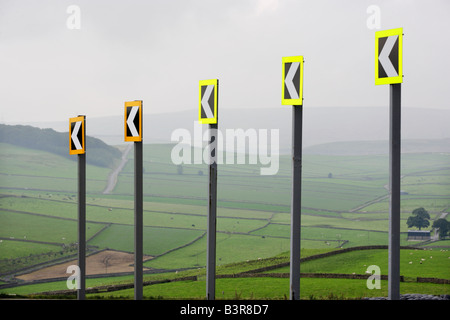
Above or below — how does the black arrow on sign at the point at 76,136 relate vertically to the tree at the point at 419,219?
above

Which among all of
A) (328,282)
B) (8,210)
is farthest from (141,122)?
(8,210)

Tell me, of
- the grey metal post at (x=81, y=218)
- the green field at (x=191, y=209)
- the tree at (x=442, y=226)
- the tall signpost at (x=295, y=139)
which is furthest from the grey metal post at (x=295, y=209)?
the tree at (x=442, y=226)

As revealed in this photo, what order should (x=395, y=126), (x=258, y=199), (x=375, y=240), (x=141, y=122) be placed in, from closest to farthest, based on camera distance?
(x=395, y=126), (x=141, y=122), (x=375, y=240), (x=258, y=199)

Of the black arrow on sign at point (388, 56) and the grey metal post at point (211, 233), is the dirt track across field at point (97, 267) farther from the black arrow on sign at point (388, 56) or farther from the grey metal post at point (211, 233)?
the black arrow on sign at point (388, 56)

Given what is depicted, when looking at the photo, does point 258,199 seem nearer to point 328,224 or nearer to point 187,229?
point 328,224

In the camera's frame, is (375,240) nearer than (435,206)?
Yes

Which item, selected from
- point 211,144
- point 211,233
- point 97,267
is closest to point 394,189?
point 211,144
